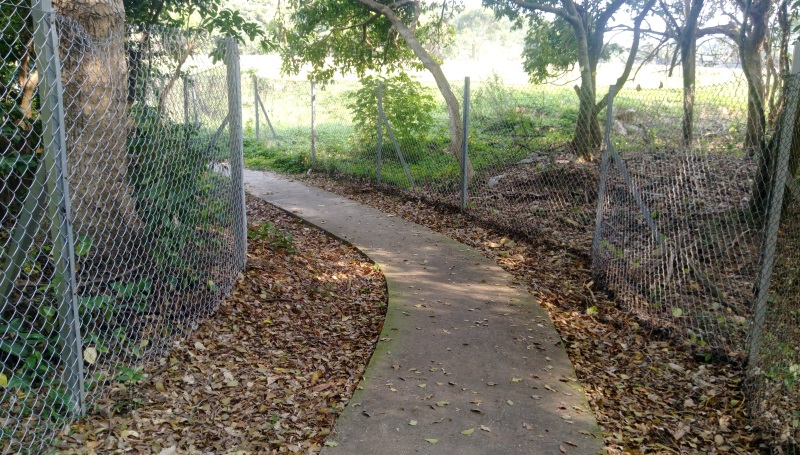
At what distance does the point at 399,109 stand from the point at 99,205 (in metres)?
8.16

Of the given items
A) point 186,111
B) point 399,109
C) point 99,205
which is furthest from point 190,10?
point 399,109

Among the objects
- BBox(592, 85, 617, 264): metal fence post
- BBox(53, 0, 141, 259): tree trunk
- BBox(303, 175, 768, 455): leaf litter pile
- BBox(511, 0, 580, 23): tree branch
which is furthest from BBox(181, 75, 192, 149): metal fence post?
BBox(511, 0, 580, 23): tree branch

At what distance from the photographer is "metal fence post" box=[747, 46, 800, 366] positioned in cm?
389

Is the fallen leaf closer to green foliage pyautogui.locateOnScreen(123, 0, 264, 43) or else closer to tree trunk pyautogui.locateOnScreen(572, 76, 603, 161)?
green foliage pyautogui.locateOnScreen(123, 0, 264, 43)

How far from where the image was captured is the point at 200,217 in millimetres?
5082

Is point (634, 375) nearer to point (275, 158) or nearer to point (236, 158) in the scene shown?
point (236, 158)

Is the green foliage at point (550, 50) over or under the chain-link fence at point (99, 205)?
over

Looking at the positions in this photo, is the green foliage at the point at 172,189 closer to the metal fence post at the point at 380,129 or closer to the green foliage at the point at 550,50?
the metal fence post at the point at 380,129

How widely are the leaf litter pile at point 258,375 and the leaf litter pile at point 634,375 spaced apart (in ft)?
5.65

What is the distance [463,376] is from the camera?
14.1 ft

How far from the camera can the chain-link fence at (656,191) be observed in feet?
13.4

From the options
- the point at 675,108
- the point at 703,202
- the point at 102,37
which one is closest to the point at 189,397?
the point at 102,37

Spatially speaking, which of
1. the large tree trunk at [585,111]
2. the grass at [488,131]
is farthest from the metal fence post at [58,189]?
the large tree trunk at [585,111]

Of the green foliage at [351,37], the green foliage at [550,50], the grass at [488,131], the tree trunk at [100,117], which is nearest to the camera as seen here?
the tree trunk at [100,117]
